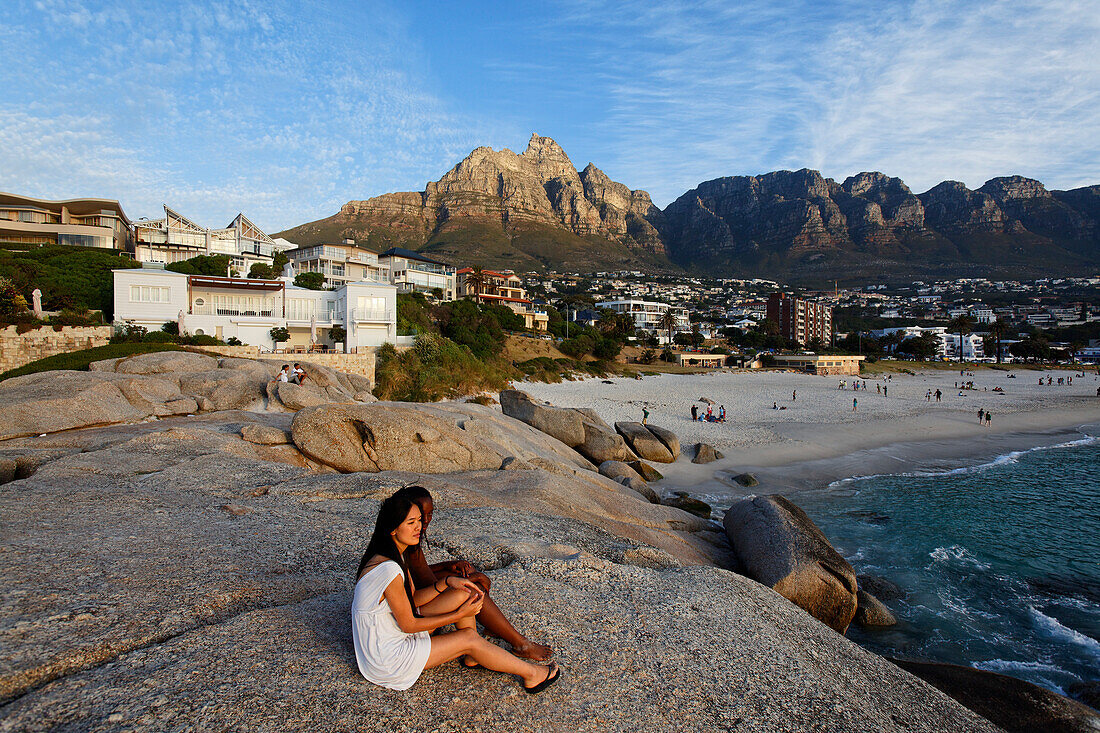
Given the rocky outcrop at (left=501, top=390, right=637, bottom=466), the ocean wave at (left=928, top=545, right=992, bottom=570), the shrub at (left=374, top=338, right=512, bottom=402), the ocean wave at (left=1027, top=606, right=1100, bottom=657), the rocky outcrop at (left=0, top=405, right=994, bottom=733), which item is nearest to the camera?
the rocky outcrop at (left=0, top=405, right=994, bottom=733)

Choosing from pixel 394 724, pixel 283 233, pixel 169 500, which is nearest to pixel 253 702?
pixel 394 724

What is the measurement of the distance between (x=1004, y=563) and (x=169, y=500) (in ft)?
65.7

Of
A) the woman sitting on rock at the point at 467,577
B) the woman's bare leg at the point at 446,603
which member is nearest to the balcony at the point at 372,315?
the woman sitting on rock at the point at 467,577

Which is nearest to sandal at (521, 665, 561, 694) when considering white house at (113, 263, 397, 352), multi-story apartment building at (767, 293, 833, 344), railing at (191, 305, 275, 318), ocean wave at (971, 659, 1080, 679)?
ocean wave at (971, 659, 1080, 679)

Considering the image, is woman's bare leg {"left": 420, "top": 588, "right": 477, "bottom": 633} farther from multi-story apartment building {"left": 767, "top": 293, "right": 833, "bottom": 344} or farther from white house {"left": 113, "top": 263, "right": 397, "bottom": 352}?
multi-story apartment building {"left": 767, "top": 293, "right": 833, "bottom": 344}

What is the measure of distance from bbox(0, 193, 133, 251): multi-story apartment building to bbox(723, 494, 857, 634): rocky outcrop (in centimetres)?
6407

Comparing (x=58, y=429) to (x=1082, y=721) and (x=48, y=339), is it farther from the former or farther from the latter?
(x=1082, y=721)

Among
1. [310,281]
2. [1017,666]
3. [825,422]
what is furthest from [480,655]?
[310,281]

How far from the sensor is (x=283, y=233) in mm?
159625

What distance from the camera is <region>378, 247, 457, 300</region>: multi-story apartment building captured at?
242 ft

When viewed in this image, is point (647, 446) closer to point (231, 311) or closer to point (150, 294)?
A: point (231, 311)

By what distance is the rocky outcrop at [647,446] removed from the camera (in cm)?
2366

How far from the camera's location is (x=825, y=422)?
37688 millimetres

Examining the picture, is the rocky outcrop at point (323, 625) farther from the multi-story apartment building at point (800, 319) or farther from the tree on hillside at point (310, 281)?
the multi-story apartment building at point (800, 319)
